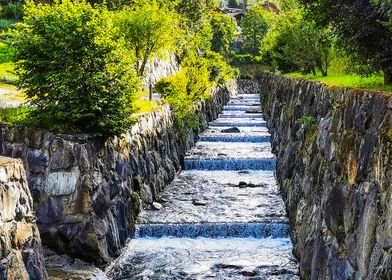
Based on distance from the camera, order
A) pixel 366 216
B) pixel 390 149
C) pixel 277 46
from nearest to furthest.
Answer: pixel 390 149 → pixel 366 216 → pixel 277 46

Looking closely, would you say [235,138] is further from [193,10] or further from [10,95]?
[193,10]

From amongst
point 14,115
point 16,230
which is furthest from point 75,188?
point 16,230

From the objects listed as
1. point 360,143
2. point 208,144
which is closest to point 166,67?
point 208,144

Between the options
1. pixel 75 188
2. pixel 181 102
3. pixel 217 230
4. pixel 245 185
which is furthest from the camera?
pixel 181 102

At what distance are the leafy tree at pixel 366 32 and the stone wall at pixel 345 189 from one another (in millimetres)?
1288

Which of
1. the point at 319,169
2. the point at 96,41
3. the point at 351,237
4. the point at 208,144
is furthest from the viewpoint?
the point at 208,144

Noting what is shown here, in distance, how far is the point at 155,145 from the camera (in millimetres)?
21422

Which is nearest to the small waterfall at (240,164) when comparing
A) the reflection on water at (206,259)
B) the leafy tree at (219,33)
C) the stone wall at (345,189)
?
the stone wall at (345,189)

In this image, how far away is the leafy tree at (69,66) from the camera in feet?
44.0

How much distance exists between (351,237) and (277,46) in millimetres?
30586

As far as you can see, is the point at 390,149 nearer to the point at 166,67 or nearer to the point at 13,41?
the point at 13,41

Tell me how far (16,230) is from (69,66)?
6308 millimetres

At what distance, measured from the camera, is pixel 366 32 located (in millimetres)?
11633

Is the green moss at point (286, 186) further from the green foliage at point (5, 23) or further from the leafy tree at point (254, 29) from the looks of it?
the leafy tree at point (254, 29)
